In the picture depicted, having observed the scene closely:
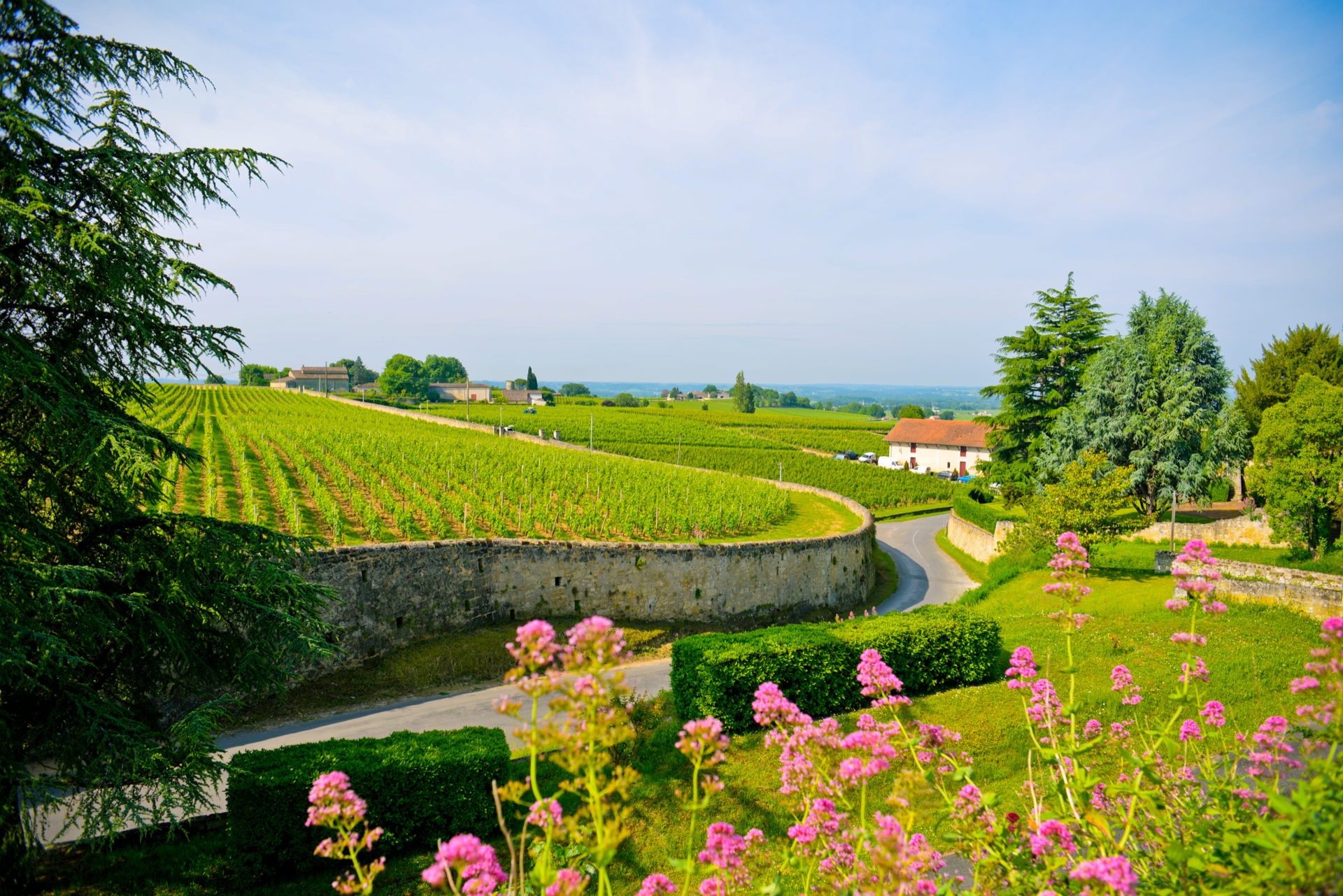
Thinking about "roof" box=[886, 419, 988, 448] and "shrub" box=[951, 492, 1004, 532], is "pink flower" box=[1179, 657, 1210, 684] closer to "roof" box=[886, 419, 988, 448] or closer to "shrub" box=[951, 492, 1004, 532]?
"shrub" box=[951, 492, 1004, 532]

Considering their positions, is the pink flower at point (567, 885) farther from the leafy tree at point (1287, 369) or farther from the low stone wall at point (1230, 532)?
the leafy tree at point (1287, 369)

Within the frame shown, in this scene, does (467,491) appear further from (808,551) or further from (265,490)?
(808,551)

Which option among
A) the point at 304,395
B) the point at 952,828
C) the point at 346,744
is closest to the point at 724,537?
the point at 346,744

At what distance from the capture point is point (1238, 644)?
42.3ft

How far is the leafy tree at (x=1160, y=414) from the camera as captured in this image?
2816cm

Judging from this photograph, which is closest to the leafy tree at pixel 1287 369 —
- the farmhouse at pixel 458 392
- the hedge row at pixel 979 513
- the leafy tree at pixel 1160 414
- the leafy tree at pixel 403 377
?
the leafy tree at pixel 1160 414

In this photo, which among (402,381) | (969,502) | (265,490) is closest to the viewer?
(265,490)

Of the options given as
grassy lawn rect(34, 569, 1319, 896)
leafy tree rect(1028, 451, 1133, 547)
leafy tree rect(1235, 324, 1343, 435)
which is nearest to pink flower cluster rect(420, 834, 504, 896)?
grassy lawn rect(34, 569, 1319, 896)

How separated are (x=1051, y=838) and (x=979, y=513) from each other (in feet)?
110

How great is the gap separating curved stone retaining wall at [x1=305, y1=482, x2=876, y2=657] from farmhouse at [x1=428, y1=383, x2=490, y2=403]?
3798 inches

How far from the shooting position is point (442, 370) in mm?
170500

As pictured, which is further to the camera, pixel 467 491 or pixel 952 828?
pixel 467 491

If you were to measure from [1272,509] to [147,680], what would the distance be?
3106 cm

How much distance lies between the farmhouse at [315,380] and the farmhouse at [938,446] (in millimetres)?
93249
